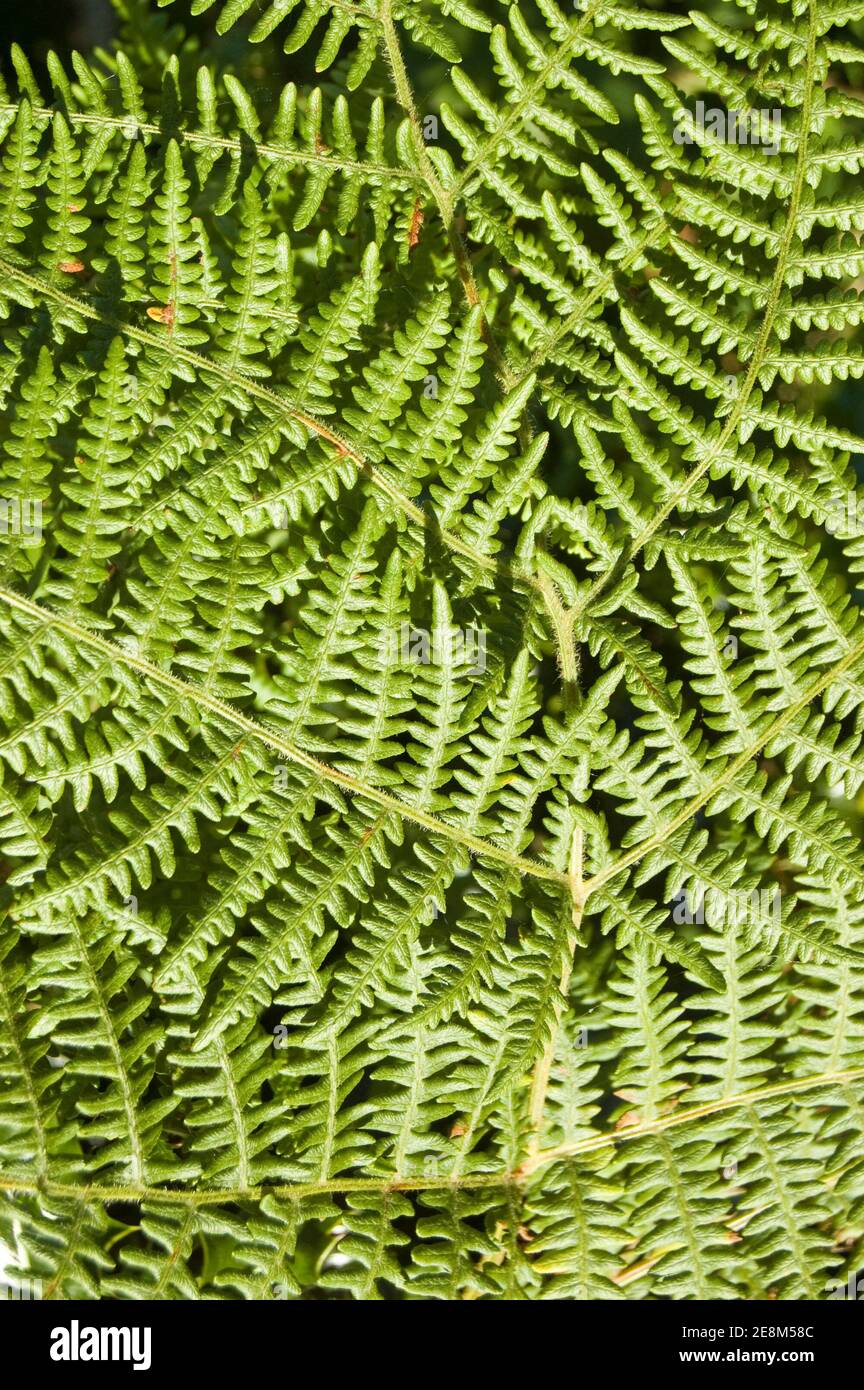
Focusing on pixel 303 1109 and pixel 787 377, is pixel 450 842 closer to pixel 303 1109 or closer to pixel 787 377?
pixel 303 1109

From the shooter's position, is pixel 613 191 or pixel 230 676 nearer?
pixel 613 191

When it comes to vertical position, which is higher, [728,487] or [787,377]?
[728,487]

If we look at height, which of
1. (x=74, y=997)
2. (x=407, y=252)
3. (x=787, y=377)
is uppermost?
(x=407, y=252)
